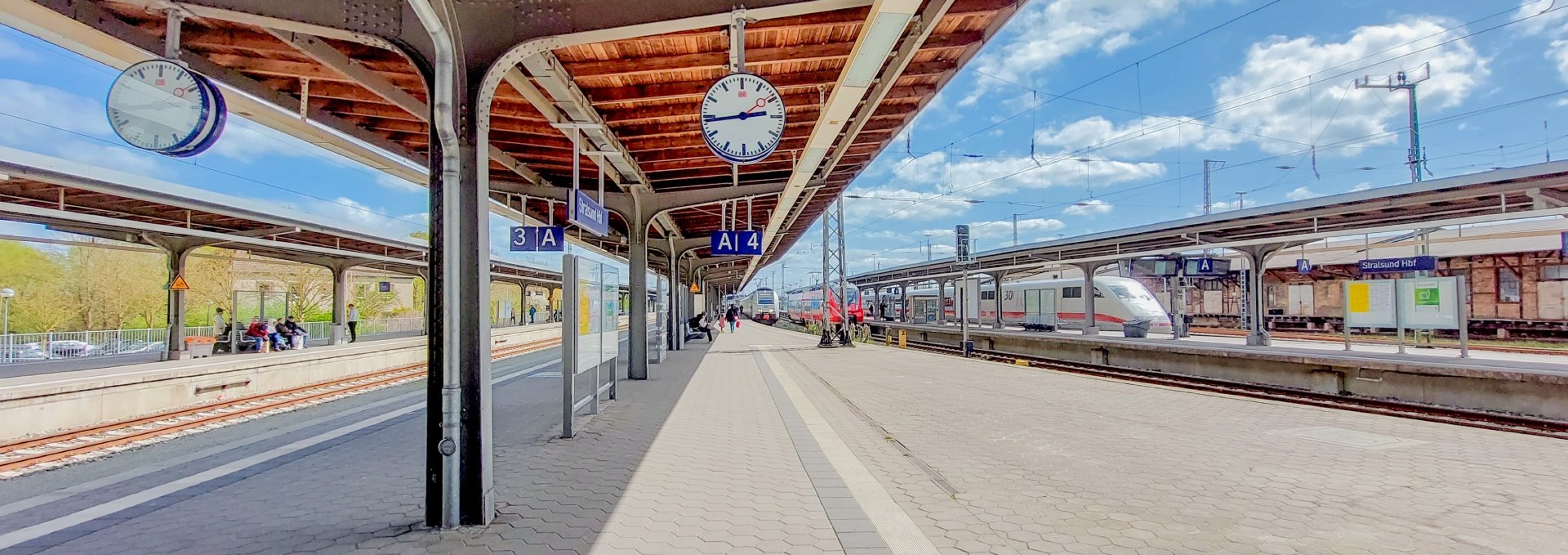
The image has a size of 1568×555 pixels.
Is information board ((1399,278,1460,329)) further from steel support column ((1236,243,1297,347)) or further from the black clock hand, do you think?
the black clock hand

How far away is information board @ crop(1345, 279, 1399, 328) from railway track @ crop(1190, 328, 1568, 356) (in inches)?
226

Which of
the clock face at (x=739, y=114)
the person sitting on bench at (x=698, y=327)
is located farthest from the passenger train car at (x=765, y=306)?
the clock face at (x=739, y=114)

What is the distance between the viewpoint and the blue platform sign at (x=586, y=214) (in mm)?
7195

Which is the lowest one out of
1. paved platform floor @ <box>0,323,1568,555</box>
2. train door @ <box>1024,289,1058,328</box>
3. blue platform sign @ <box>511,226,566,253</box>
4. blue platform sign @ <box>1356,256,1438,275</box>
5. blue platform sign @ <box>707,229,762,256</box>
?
paved platform floor @ <box>0,323,1568,555</box>

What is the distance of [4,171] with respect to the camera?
9117 millimetres

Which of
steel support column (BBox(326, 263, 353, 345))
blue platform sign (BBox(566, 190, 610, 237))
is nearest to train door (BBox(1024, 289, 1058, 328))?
blue platform sign (BBox(566, 190, 610, 237))

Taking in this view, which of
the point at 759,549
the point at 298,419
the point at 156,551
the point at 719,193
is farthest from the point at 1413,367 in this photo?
the point at 298,419

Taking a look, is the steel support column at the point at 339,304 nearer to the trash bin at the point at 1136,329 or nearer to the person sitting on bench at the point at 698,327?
the person sitting on bench at the point at 698,327

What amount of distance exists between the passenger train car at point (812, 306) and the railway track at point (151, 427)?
1460cm

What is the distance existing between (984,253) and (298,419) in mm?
23860

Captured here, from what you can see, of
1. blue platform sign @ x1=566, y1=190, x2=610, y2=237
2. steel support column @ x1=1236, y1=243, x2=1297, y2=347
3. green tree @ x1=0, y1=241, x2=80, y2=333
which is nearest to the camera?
blue platform sign @ x1=566, y1=190, x2=610, y2=237

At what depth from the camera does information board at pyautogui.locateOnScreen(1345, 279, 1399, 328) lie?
1384 cm

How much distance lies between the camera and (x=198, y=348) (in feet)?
55.2

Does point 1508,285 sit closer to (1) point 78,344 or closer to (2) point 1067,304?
(2) point 1067,304
